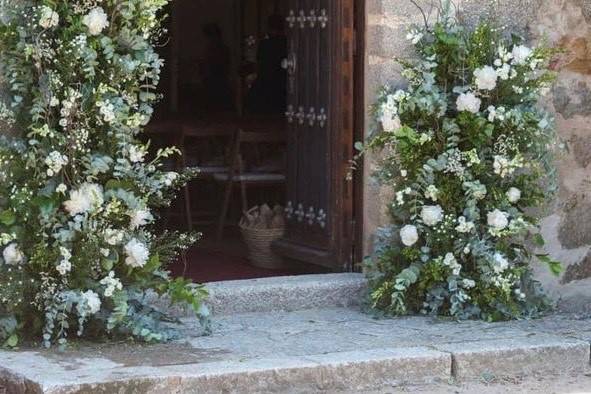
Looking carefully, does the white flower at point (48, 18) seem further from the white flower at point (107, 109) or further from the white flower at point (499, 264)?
the white flower at point (499, 264)

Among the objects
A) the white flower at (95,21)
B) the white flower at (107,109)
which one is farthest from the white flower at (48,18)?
the white flower at (107,109)

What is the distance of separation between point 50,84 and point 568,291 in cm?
321

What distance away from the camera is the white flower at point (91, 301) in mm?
5648

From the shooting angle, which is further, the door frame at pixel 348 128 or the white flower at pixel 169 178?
the door frame at pixel 348 128

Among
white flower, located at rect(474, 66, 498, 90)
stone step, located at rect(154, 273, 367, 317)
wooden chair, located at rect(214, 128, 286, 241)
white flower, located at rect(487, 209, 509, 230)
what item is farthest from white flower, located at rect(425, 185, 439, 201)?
wooden chair, located at rect(214, 128, 286, 241)

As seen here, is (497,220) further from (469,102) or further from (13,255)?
(13,255)

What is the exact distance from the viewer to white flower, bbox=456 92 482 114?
253 inches

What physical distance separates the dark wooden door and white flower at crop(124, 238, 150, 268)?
1581 millimetres

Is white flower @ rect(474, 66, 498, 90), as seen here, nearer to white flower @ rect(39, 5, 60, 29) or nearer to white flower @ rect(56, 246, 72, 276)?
white flower @ rect(39, 5, 60, 29)

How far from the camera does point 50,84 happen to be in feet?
18.5

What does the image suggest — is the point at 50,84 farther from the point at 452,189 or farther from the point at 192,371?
the point at 452,189

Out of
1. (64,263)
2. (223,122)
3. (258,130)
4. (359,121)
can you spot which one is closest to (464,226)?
(359,121)

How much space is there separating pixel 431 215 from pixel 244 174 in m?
2.56

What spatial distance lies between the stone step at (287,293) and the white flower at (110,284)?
0.81 m
